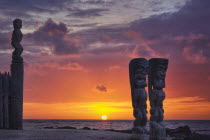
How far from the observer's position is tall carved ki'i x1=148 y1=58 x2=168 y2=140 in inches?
528

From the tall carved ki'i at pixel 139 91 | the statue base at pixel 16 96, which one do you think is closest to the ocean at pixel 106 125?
the statue base at pixel 16 96

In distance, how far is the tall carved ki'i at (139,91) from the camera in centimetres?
1341

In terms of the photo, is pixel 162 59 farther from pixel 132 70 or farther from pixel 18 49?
pixel 18 49

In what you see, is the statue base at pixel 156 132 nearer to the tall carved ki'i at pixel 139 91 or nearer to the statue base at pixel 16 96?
the tall carved ki'i at pixel 139 91

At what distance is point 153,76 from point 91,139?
11.0ft

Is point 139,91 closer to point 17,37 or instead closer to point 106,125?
point 17,37

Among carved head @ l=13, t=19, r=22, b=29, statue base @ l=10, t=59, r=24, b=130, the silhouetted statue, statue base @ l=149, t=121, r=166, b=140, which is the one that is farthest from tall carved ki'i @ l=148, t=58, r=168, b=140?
carved head @ l=13, t=19, r=22, b=29

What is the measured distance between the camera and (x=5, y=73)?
18141 mm

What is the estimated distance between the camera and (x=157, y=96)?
13477mm

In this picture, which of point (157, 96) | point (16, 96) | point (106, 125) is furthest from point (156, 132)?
point (106, 125)

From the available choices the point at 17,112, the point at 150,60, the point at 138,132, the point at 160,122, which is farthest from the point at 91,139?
the point at 17,112

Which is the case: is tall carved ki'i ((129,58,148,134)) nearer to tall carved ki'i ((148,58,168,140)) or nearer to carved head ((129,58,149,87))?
carved head ((129,58,149,87))

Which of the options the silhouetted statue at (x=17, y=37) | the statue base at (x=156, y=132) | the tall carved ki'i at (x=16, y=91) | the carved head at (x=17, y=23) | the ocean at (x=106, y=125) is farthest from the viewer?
the ocean at (x=106, y=125)

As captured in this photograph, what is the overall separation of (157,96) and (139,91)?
71 cm
